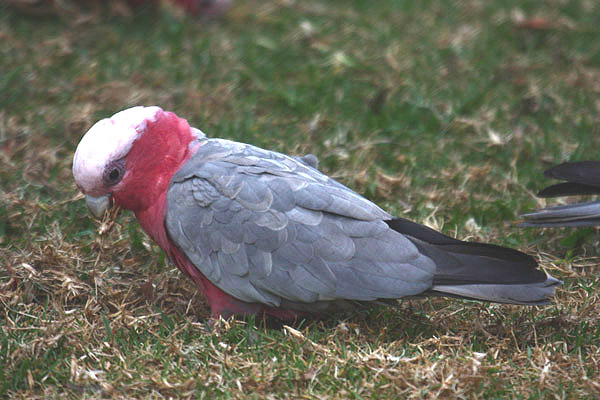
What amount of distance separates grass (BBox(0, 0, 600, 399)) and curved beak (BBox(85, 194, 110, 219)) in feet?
A: 1.08

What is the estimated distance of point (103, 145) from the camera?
2.95m

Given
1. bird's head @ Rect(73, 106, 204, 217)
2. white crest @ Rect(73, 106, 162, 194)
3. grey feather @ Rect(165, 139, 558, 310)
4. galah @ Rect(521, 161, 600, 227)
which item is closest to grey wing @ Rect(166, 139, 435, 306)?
grey feather @ Rect(165, 139, 558, 310)

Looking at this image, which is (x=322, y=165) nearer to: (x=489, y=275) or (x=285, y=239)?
(x=285, y=239)

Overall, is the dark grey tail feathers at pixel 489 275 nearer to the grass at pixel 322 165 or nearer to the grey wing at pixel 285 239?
the grey wing at pixel 285 239

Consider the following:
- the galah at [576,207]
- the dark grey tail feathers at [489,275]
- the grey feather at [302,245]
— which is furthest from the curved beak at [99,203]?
the galah at [576,207]

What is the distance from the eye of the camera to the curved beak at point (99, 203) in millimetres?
3061

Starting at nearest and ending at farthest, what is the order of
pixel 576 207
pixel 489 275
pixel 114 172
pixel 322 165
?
1. pixel 489 275
2. pixel 114 172
3. pixel 576 207
4. pixel 322 165

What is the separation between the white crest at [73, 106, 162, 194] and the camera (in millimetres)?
2951

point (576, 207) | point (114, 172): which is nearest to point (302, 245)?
point (114, 172)

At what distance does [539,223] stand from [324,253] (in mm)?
991

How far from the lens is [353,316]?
309 cm

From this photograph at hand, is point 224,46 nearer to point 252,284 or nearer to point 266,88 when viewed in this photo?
point 266,88

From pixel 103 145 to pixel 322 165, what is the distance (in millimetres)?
1533

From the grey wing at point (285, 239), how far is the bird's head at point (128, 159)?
0.13 meters
